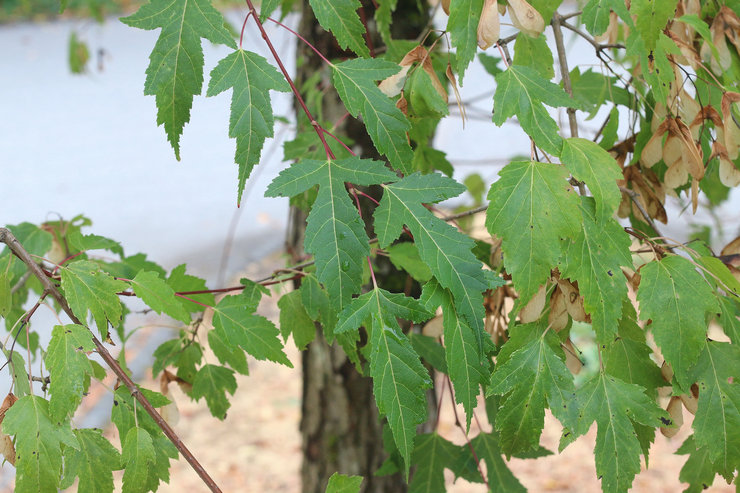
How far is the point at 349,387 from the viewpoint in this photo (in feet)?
5.37

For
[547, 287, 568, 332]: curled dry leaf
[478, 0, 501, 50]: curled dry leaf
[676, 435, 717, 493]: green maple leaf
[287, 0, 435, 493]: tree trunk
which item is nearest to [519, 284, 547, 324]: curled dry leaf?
[547, 287, 568, 332]: curled dry leaf

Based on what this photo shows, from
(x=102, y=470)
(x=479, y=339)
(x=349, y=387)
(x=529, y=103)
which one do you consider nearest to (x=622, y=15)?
(x=529, y=103)

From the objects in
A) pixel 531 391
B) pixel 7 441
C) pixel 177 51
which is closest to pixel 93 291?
pixel 7 441

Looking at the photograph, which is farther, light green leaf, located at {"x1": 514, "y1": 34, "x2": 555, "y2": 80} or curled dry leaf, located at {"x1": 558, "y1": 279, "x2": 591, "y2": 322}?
light green leaf, located at {"x1": 514, "y1": 34, "x2": 555, "y2": 80}

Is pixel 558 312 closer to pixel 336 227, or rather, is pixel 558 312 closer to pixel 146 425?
pixel 336 227

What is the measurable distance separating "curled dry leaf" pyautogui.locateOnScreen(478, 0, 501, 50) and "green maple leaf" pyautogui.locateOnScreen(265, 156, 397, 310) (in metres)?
0.18

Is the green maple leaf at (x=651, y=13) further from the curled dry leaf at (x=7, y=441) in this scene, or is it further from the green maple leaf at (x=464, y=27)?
the curled dry leaf at (x=7, y=441)

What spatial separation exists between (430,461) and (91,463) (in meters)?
0.60

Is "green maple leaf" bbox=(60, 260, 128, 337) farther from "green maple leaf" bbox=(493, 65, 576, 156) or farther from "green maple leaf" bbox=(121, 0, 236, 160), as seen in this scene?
"green maple leaf" bbox=(493, 65, 576, 156)

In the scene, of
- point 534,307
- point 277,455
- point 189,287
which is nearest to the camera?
point 534,307

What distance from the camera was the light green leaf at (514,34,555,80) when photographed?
89cm

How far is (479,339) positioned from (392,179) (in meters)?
0.19

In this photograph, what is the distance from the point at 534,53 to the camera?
0.89 meters

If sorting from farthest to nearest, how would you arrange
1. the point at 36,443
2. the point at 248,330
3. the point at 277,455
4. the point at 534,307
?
the point at 277,455 < the point at 248,330 < the point at 534,307 < the point at 36,443
